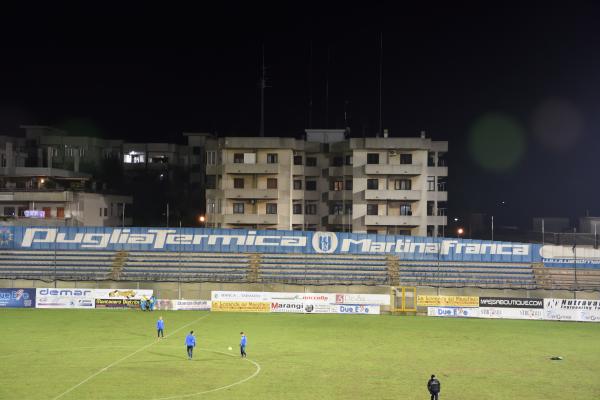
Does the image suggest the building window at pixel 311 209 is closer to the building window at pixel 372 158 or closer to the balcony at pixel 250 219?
the balcony at pixel 250 219

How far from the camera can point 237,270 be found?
67.3 metres

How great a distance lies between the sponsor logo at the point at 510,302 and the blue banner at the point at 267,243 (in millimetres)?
13177

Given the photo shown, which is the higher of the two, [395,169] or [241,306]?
[395,169]

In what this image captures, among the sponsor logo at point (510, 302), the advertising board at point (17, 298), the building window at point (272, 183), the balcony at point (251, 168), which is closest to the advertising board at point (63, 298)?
the advertising board at point (17, 298)

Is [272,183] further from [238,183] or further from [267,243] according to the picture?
[267,243]

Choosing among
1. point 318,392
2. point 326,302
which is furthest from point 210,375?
point 326,302

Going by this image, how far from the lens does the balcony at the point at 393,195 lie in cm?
8381

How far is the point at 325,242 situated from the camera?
72.2 meters

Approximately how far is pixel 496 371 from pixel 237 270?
36.7m

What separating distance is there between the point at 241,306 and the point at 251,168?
28924mm

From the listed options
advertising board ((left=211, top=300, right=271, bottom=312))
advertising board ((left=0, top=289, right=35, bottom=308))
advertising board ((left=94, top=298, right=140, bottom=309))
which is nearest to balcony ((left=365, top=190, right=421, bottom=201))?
advertising board ((left=211, top=300, right=271, bottom=312))

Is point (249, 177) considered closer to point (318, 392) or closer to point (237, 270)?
point (237, 270)

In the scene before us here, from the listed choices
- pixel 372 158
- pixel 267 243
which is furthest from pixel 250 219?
pixel 372 158

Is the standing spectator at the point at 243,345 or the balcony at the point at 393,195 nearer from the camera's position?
the standing spectator at the point at 243,345
